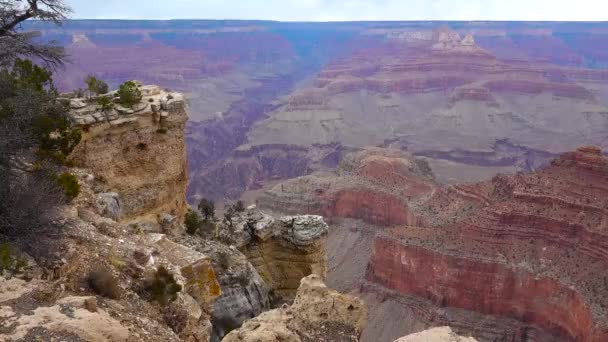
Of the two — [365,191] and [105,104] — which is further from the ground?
[105,104]

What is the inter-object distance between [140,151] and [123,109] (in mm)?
1643

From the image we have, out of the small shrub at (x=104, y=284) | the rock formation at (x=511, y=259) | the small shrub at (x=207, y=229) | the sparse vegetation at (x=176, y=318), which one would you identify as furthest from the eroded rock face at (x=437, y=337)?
the rock formation at (x=511, y=259)

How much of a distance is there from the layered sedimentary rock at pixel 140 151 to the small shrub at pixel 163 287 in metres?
7.51

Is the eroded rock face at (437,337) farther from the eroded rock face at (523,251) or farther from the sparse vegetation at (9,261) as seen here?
the eroded rock face at (523,251)

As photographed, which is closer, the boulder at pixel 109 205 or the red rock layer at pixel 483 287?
the boulder at pixel 109 205

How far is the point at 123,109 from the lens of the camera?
18578 millimetres

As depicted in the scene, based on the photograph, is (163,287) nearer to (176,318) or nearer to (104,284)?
(176,318)

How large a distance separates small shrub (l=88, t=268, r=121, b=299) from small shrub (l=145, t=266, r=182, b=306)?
81cm

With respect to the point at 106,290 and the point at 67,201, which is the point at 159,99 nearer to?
the point at 67,201

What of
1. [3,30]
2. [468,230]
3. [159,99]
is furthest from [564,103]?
[3,30]

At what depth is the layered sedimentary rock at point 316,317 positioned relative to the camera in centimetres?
1179

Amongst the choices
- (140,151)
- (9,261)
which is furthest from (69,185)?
(140,151)

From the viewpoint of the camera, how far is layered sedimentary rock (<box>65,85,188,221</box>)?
17797 mm

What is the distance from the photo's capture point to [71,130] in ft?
52.4
